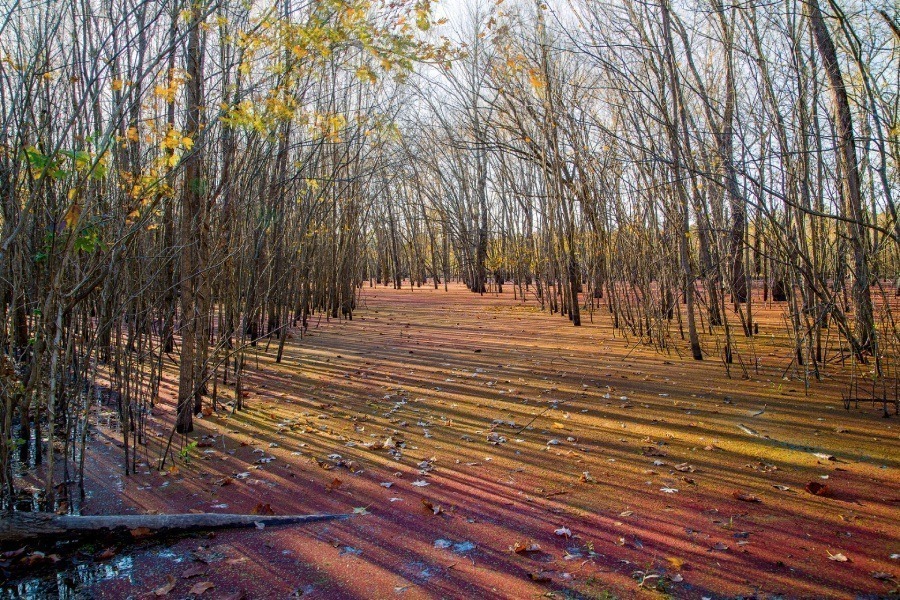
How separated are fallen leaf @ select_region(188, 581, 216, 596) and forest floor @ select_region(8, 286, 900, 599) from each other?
37mm

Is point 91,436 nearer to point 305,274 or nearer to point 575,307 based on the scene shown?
point 305,274

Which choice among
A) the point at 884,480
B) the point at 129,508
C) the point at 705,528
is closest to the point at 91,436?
the point at 129,508

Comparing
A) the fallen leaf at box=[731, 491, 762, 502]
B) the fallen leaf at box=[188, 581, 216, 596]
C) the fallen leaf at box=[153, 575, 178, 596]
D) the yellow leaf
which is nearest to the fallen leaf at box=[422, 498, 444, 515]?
the fallen leaf at box=[188, 581, 216, 596]

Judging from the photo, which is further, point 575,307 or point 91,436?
point 575,307

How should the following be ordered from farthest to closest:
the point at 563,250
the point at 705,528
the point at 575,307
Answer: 1. the point at 563,250
2. the point at 575,307
3. the point at 705,528

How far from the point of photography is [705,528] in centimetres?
323

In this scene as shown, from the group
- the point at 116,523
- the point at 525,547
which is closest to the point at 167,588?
the point at 116,523

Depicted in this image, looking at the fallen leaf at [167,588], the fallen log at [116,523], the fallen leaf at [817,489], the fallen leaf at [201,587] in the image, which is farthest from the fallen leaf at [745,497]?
the fallen leaf at [167,588]

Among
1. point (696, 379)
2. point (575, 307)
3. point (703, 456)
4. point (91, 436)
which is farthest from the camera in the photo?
point (575, 307)

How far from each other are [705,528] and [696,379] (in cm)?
394

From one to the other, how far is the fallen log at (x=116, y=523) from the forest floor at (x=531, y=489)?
9cm

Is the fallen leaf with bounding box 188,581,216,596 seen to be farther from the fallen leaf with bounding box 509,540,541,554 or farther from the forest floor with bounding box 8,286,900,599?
the fallen leaf with bounding box 509,540,541,554

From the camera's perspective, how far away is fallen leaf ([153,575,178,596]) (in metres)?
2.72

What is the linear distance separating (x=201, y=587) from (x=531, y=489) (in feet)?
6.49
